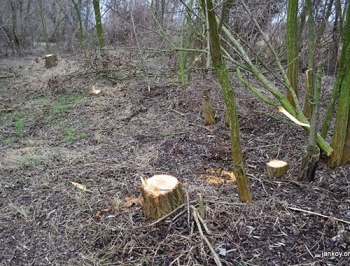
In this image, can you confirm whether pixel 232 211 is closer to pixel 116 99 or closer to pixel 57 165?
pixel 57 165

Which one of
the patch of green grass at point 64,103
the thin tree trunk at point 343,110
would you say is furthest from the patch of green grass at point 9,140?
the thin tree trunk at point 343,110

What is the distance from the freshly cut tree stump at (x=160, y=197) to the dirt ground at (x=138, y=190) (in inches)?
3.6

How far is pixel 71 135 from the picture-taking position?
5023 mm

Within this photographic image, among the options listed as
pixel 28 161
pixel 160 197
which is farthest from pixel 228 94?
pixel 28 161

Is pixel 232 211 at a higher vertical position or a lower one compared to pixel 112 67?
lower

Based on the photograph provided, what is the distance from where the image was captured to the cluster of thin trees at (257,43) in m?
2.93

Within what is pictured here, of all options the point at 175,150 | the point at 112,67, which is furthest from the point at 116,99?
the point at 175,150

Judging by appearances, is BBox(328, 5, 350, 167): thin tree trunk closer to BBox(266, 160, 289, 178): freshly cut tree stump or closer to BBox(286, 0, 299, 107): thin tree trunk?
BBox(266, 160, 289, 178): freshly cut tree stump

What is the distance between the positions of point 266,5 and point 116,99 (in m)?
3.62

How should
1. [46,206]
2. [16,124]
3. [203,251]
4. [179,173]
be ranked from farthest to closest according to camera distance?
[16,124], [179,173], [46,206], [203,251]

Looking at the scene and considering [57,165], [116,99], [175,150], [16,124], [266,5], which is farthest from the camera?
[116,99]

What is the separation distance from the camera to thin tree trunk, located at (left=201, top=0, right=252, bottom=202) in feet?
7.25

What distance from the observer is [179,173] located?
11.6 ft

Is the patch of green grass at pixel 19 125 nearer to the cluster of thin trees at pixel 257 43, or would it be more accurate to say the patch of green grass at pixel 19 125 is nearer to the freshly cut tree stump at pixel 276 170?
the cluster of thin trees at pixel 257 43
